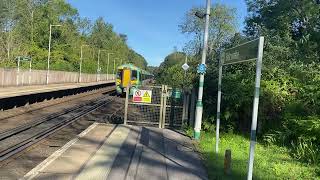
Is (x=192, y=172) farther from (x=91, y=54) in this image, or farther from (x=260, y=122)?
(x=91, y=54)

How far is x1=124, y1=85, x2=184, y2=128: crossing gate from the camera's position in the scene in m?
18.6

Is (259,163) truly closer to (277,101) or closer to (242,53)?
(242,53)

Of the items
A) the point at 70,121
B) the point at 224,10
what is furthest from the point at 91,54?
the point at 70,121

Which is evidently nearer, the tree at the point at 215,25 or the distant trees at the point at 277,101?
the distant trees at the point at 277,101

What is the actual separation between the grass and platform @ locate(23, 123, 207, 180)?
32cm

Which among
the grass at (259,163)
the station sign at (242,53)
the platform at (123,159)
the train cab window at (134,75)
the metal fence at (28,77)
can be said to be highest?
the station sign at (242,53)

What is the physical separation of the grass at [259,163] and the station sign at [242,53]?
2292mm

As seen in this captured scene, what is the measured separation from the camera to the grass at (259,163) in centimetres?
997

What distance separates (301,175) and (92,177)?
13.8ft

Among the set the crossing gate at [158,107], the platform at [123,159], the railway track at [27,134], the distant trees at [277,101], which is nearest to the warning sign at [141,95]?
the crossing gate at [158,107]

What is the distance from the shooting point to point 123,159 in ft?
36.9

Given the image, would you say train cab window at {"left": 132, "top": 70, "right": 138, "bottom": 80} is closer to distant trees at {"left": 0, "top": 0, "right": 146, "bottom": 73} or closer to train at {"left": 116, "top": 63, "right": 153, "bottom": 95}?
train at {"left": 116, "top": 63, "right": 153, "bottom": 95}

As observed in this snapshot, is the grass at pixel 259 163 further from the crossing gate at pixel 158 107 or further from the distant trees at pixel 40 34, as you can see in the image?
the distant trees at pixel 40 34

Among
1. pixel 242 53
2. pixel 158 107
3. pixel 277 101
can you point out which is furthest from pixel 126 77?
pixel 242 53
